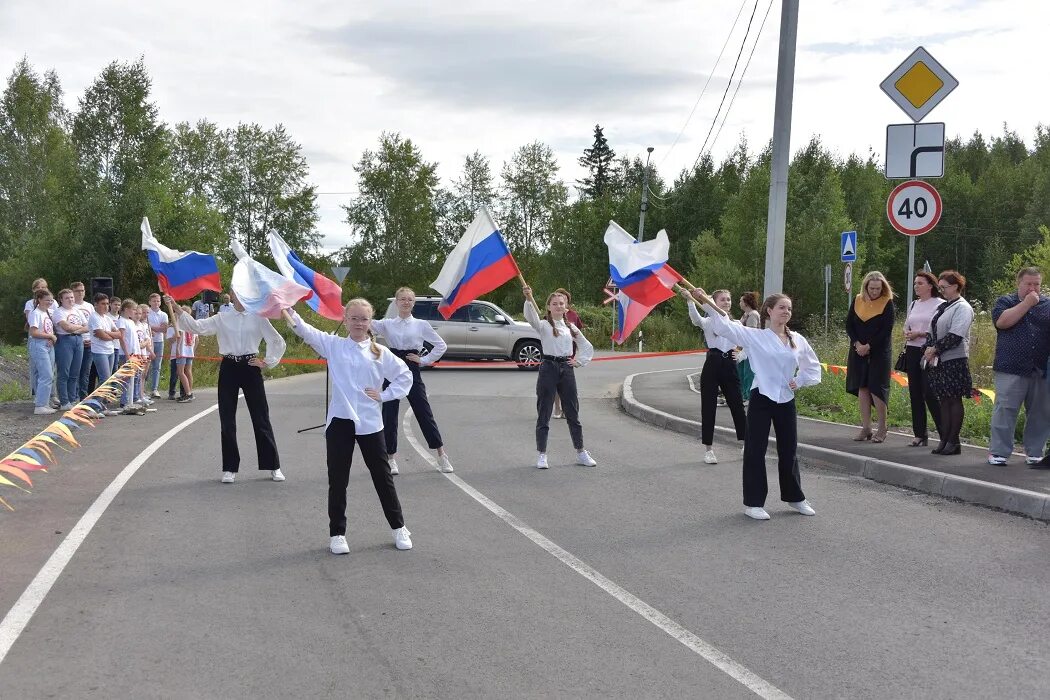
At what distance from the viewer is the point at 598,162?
95.4 metres

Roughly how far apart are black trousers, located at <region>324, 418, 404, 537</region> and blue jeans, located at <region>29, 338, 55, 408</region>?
991cm

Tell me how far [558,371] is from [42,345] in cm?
878

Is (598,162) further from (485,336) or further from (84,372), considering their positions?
(84,372)

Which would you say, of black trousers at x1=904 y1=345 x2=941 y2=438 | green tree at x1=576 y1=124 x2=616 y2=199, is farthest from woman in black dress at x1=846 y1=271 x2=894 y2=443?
green tree at x1=576 y1=124 x2=616 y2=199

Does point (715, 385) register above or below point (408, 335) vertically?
below

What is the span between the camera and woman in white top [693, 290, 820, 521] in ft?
26.2

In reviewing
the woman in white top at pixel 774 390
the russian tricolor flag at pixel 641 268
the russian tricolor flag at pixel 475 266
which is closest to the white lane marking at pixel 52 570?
the russian tricolor flag at pixel 475 266

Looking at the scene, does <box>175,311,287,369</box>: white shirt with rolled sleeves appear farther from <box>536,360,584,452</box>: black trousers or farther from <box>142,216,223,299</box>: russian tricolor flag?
<box>536,360,584,452</box>: black trousers

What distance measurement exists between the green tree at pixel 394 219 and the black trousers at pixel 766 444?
6309cm

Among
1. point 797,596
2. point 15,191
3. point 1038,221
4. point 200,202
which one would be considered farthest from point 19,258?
point 1038,221

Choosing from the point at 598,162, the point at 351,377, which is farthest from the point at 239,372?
the point at 598,162

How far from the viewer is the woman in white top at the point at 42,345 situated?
15016mm

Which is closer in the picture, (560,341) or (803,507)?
(803,507)

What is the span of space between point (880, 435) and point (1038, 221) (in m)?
66.0
